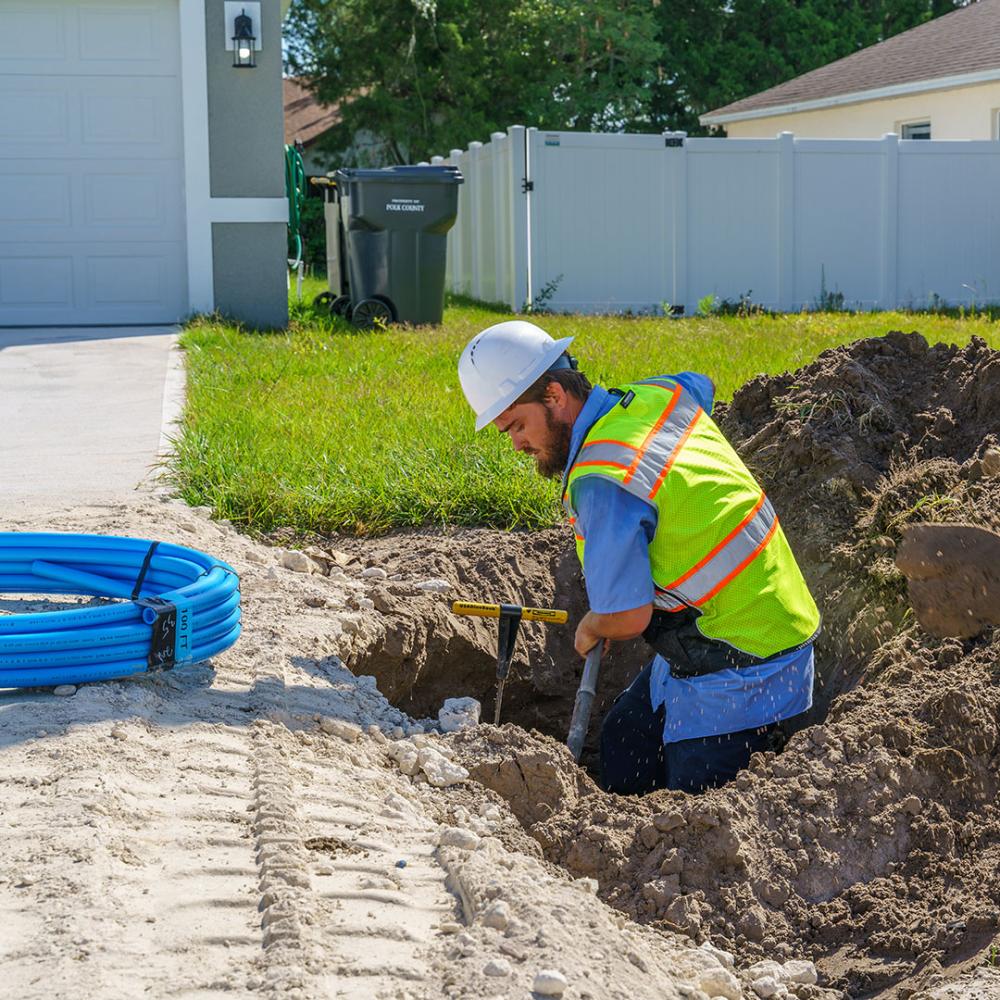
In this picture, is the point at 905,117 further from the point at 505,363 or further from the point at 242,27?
the point at 505,363

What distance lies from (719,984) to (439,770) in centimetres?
119

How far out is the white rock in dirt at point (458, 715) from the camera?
4.35m

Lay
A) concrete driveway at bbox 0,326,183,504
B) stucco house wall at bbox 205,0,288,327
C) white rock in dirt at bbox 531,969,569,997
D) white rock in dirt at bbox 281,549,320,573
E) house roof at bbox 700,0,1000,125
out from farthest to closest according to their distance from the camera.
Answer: house roof at bbox 700,0,1000,125
stucco house wall at bbox 205,0,288,327
concrete driveway at bbox 0,326,183,504
white rock in dirt at bbox 281,549,320,573
white rock in dirt at bbox 531,969,569,997

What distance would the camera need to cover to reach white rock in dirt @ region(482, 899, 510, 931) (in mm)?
2768

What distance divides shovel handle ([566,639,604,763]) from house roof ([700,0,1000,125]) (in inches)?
681

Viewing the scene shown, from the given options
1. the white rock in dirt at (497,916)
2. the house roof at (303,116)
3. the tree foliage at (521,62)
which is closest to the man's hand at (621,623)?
the white rock in dirt at (497,916)

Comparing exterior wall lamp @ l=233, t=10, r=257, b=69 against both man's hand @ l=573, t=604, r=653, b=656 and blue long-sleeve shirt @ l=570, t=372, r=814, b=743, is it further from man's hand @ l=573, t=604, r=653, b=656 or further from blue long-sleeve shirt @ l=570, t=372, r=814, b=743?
man's hand @ l=573, t=604, r=653, b=656

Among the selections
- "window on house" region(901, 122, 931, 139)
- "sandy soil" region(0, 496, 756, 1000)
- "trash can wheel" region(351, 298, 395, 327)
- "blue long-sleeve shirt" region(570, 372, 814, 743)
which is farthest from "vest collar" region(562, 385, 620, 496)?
"window on house" region(901, 122, 931, 139)

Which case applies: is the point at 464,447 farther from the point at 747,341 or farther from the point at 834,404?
the point at 747,341

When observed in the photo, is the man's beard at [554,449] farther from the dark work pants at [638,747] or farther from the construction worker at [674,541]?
the dark work pants at [638,747]

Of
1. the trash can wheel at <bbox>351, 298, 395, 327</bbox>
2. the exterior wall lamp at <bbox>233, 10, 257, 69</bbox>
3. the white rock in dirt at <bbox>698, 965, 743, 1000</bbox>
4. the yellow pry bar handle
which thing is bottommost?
the white rock in dirt at <bbox>698, 965, 743, 1000</bbox>

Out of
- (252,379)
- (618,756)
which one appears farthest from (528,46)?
(618,756)

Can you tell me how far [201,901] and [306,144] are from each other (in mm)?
34954

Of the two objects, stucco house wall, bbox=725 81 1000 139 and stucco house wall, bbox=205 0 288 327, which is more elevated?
stucco house wall, bbox=725 81 1000 139
